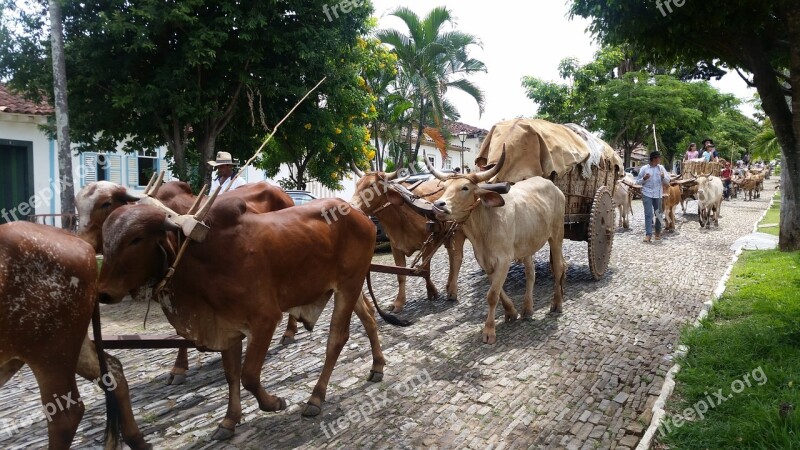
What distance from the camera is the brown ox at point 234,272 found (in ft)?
10.5

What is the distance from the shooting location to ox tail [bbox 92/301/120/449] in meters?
3.25

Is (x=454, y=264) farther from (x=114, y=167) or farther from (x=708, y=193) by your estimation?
(x=114, y=167)

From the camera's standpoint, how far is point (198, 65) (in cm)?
813

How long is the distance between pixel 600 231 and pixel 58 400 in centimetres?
745

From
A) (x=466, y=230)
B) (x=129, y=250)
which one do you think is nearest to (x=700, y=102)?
(x=466, y=230)

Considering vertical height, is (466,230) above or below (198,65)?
below

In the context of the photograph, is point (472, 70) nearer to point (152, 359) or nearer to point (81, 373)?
point (152, 359)

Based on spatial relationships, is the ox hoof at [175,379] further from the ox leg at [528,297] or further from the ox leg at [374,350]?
the ox leg at [528,297]

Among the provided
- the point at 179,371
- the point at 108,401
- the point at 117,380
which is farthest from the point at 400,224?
the point at 108,401

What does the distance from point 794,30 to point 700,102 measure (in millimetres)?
24701

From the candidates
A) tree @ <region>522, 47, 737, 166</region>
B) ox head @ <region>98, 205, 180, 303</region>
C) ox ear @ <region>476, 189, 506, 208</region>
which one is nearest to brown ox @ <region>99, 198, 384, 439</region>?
ox head @ <region>98, 205, 180, 303</region>

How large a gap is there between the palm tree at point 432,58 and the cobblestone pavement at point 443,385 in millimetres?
12954

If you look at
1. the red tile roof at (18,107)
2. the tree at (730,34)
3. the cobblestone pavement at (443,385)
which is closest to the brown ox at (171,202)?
the cobblestone pavement at (443,385)

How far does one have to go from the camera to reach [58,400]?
2924mm
